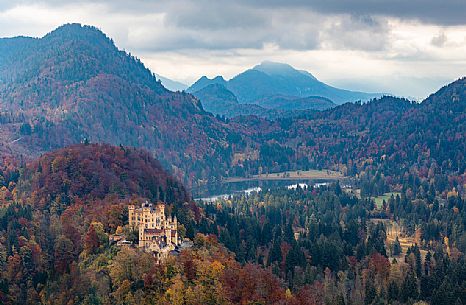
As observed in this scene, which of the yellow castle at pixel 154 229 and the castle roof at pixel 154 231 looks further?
the castle roof at pixel 154 231

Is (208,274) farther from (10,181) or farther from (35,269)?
(10,181)

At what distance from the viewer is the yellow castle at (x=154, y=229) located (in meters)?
100

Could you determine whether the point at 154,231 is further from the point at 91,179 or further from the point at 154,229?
the point at 91,179

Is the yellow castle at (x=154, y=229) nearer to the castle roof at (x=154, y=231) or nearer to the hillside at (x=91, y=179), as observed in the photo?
the castle roof at (x=154, y=231)

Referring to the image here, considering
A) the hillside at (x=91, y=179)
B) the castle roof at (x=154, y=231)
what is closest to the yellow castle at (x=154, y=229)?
the castle roof at (x=154, y=231)

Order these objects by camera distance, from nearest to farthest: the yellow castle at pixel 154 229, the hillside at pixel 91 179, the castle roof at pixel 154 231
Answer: the yellow castle at pixel 154 229 → the castle roof at pixel 154 231 → the hillside at pixel 91 179

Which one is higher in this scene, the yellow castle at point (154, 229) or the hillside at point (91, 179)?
the hillside at point (91, 179)

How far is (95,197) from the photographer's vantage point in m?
135

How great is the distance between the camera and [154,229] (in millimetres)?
103500

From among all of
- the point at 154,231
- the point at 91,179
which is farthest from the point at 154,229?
the point at 91,179

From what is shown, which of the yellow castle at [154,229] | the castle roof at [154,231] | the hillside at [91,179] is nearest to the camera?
the yellow castle at [154,229]

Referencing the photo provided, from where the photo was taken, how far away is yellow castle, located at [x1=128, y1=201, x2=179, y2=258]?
100m

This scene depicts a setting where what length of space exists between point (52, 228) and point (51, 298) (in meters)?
22.5

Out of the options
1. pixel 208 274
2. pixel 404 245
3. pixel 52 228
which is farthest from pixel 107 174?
pixel 404 245
